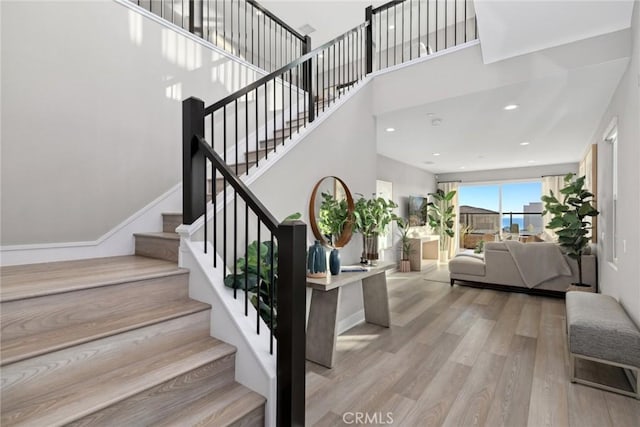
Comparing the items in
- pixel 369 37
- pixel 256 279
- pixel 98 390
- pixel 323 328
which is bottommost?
pixel 323 328

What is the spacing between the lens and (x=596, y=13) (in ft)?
8.09

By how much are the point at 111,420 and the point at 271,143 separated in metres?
2.87

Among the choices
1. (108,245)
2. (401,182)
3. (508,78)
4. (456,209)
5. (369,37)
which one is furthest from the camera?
(456,209)

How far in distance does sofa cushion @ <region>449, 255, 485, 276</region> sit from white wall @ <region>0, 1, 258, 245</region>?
4.55 metres

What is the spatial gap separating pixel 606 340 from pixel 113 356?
294cm

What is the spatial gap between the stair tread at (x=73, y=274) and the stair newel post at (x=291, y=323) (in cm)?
79

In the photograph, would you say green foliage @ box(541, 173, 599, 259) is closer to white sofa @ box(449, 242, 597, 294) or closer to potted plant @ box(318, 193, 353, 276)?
white sofa @ box(449, 242, 597, 294)

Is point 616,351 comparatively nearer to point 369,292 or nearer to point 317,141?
point 369,292

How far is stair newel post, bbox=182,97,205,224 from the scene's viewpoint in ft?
6.49

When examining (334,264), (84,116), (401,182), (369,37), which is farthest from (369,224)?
(401,182)

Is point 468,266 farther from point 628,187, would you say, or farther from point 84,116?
point 84,116

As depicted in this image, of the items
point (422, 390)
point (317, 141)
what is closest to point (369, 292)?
point (422, 390)

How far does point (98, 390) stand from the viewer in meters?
1.21

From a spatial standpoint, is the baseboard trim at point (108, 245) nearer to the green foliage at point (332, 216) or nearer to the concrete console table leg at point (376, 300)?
the green foliage at point (332, 216)
